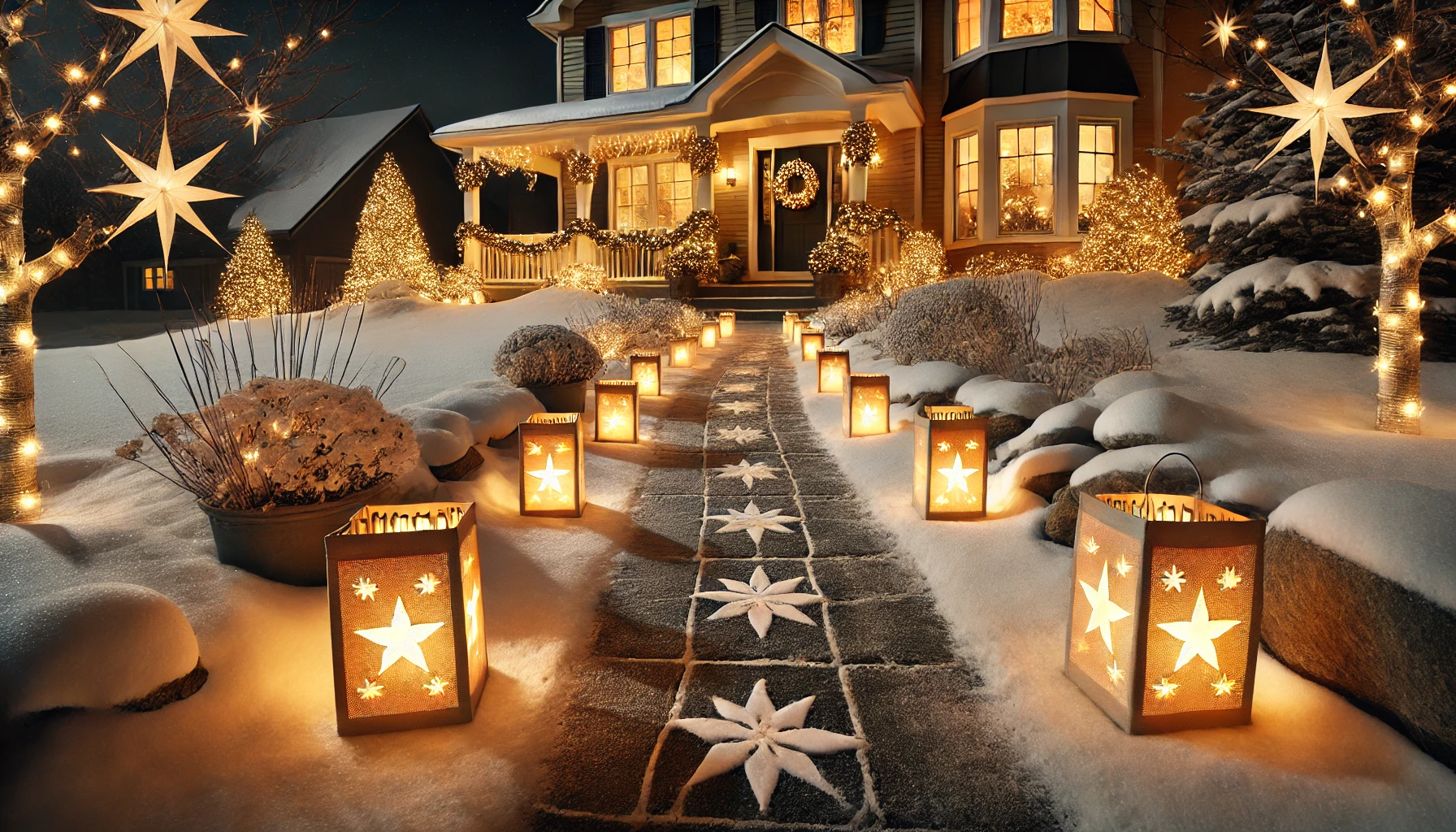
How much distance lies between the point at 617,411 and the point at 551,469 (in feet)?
5.45

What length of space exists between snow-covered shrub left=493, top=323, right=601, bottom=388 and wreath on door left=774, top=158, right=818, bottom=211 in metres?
10.1

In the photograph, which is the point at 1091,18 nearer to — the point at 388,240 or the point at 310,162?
the point at 388,240

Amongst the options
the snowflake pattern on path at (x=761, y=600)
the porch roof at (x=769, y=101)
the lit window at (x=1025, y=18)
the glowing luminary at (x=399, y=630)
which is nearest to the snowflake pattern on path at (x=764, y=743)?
the snowflake pattern on path at (x=761, y=600)

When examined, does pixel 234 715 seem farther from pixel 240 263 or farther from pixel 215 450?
pixel 240 263

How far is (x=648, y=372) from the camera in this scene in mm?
7348

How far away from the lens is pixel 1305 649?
2.40 m

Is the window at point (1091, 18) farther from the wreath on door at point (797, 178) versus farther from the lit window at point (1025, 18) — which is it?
the wreath on door at point (797, 178)

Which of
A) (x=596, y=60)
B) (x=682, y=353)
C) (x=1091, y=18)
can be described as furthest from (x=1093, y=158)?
(x=596, y=60)

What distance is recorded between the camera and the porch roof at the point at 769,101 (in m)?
13.2

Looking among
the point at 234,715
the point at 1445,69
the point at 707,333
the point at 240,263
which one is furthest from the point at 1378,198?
the point at 240,263

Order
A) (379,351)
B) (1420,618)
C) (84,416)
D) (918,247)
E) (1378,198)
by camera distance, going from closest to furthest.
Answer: (1420,618)
(1378,198)
(84,416)
(379,351)
(918,247)

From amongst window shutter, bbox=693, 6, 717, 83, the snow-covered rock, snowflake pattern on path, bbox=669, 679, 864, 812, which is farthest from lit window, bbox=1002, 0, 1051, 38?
the snow-covered rock

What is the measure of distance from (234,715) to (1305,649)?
3.34m

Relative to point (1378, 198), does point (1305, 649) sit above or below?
below
